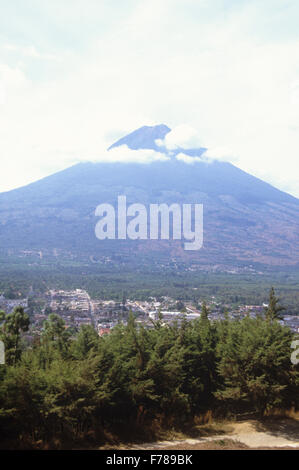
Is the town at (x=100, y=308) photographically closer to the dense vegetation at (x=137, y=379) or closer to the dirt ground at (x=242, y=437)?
the dense vegetation at (x=137, y=379)

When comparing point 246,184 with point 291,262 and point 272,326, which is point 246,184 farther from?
point 272,326

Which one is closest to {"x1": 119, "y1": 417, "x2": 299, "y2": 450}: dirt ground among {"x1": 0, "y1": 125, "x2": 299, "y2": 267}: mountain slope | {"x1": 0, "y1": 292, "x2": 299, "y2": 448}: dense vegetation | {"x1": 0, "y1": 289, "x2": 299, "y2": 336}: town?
{"x1": 0, "y1": 292, "x2": 299, "y2": 448}: dense vegetation

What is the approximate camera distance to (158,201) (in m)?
101

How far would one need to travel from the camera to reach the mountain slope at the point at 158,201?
253 feet

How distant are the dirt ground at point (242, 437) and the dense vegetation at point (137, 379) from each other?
0.40 metres

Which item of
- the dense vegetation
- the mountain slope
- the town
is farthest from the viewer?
the mountain slope

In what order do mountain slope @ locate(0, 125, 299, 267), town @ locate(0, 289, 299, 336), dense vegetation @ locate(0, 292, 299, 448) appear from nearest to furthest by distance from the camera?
dense vegetation @ locate(0, 292, 299, 448), town @ locate(0, 289, 299, 336), mountain slope @ locate(0, 125, 299, 267)

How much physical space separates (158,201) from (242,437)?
9465cm

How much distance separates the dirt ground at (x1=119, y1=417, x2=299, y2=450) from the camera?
22.1 ft

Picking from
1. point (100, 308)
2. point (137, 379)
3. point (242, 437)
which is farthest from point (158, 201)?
point (242, 437)

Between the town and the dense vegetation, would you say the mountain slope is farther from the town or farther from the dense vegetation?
the dense vegetation

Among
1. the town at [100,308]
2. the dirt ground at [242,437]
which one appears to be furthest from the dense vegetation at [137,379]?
the town at [100,308]

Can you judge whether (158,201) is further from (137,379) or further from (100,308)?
(137,379)

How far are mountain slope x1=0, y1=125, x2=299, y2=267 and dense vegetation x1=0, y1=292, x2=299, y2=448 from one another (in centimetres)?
6313
